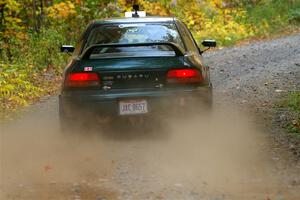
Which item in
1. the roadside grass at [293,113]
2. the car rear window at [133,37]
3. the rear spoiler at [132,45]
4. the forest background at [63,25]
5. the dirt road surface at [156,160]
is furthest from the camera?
the forest background at [63,25]

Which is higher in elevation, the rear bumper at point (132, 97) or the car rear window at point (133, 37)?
the car rear window at point (133, 37)

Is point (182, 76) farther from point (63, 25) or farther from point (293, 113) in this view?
point (63, 25)

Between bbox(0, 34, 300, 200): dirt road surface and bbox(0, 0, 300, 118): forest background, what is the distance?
154cm

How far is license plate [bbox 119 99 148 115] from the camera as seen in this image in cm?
721

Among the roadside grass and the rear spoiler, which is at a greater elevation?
the rear spoiler

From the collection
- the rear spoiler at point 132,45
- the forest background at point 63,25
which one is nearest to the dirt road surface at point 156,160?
the rear spoiler at point 132,45

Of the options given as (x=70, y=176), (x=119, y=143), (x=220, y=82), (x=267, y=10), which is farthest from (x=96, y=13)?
(x=70, y=176)

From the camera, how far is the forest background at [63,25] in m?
12.3

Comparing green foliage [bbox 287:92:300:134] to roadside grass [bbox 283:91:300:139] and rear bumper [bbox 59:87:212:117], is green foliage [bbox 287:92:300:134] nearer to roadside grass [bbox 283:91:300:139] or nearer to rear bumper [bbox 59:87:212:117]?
roadside grass [bbox 283:91:300:139]

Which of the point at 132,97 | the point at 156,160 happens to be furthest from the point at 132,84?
the point at 156,160

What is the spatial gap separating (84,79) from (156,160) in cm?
144

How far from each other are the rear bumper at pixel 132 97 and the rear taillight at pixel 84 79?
10 centimetres

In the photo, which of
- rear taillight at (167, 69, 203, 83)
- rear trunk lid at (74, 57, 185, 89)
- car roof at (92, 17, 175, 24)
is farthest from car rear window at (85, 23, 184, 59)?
rear taillight at (167, 69, 203, 83)

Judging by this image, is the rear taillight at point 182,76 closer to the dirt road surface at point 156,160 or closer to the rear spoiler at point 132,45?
the rear spoiler at point 132,45
